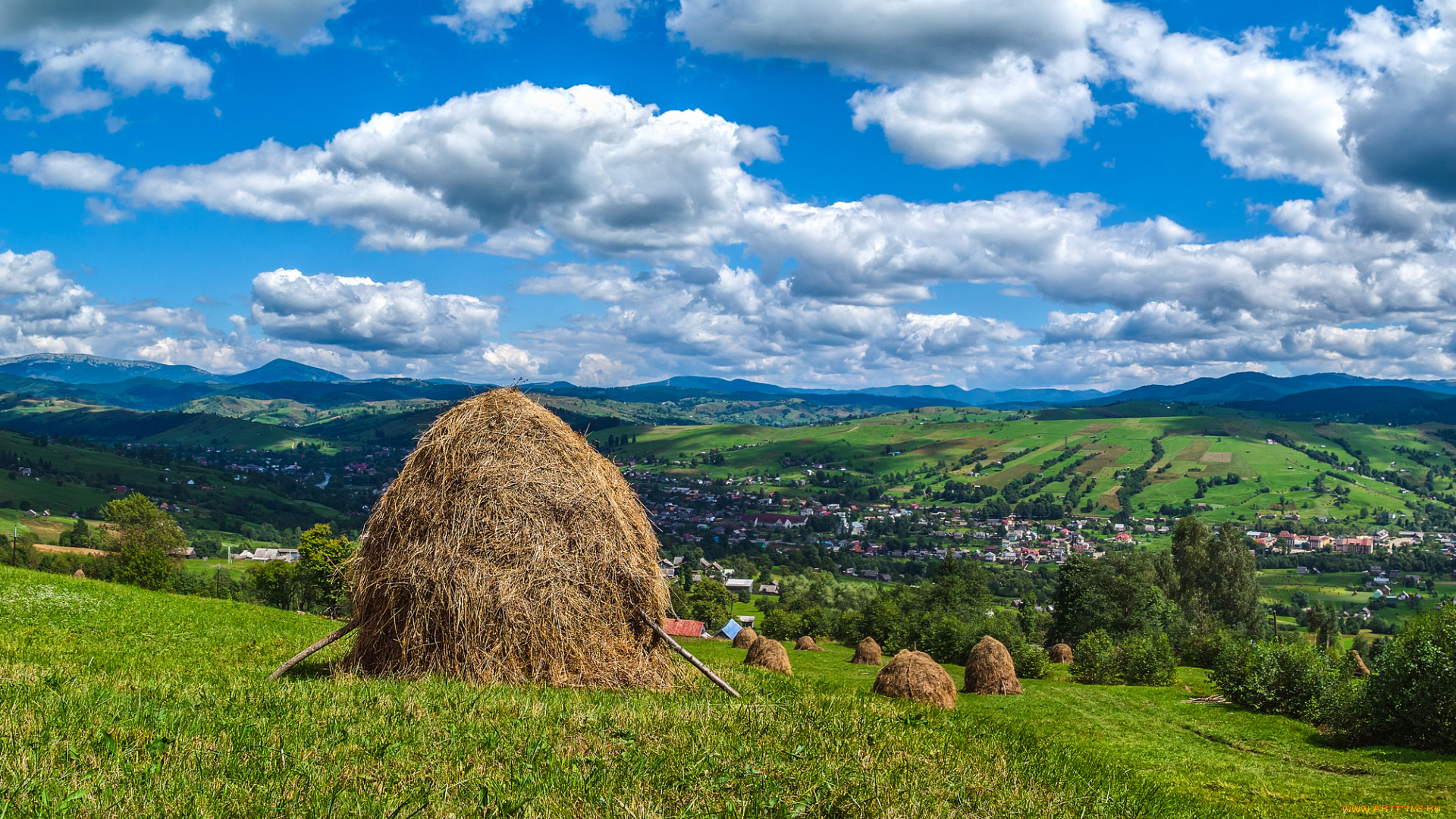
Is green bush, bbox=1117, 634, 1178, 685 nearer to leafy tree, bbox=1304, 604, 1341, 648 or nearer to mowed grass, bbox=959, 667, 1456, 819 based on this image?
mowed grass, bbox=959, 667, 1456, 819

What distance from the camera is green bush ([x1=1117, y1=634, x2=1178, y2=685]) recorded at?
4188 centimetres

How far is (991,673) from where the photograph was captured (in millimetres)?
35844

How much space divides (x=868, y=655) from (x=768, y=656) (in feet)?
61.4

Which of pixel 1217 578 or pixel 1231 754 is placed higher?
pixel 1231 754

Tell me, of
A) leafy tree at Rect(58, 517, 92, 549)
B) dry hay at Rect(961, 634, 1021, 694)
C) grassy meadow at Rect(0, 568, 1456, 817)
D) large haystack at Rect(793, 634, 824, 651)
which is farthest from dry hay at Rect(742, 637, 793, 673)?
leafy tree at Rect(58, 517, 92, 549)

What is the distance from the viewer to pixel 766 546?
576ft

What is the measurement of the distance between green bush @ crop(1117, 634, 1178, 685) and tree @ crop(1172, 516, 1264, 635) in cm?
3400

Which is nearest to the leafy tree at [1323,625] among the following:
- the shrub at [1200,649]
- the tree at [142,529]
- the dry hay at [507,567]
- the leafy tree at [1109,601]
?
the leafy tree at [1109,601]

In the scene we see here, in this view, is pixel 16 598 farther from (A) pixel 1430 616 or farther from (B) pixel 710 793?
(A) pixel 1430 616

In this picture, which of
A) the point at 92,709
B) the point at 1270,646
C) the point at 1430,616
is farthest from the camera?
the point at 1270,646

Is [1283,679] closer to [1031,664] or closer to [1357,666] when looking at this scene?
[1031,664]

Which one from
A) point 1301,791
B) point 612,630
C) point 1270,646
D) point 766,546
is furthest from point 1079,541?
point 612,630

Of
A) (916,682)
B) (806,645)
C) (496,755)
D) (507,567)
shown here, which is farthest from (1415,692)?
(806,645)

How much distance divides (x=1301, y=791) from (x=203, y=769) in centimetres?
2051
